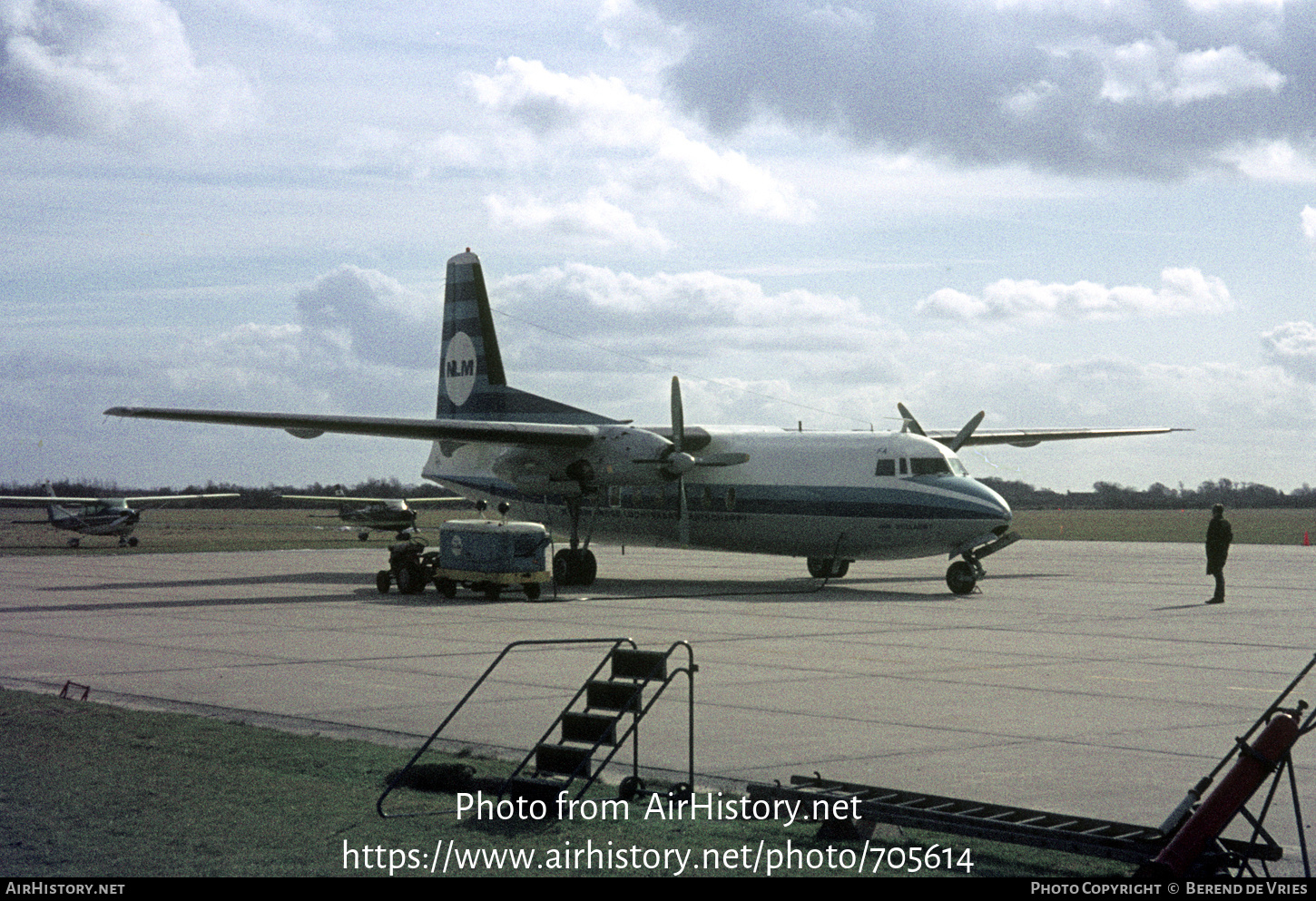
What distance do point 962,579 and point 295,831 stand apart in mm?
22326

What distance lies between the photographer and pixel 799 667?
17.3m

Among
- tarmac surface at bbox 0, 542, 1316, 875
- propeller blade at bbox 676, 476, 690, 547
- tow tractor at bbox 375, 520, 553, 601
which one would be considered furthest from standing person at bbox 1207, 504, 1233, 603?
tow tractor at bbox 375, 520, 553, 601

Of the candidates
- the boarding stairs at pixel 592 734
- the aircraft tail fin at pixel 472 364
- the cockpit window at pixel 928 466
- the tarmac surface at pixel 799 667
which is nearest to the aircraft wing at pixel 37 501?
the tarmac surface at pixel 799 667

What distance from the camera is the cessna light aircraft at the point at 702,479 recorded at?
2939cm

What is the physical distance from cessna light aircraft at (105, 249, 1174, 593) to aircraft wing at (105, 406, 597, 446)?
4 cm

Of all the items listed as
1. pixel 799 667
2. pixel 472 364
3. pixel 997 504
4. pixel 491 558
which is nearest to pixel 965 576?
pixel 997 504

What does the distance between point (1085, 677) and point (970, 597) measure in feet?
41.5

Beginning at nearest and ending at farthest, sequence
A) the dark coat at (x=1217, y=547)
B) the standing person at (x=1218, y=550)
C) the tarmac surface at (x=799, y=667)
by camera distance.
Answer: the tarmac surface at (x=799, y=667), the standing person at (x=1218, y=550), the dark coat at (x=1217, y=547)

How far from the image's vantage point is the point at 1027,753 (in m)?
11.5

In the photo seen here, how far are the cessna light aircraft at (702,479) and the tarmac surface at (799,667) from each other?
1.33 meters

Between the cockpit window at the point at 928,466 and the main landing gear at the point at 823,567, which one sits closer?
the cockpit window at the point at 928,466

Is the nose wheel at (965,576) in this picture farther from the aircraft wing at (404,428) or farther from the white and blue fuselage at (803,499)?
the aircraft wing at (404,428)

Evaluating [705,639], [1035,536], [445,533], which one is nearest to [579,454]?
[445,533]
